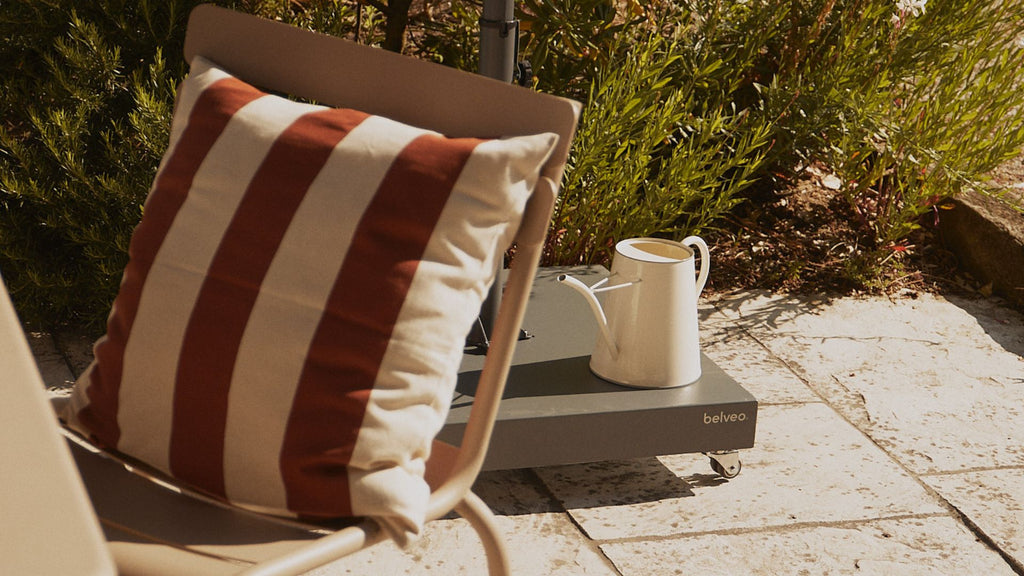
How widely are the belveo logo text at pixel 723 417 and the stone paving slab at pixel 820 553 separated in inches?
8.8

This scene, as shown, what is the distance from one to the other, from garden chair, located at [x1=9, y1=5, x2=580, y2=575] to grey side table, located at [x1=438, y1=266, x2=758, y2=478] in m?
0.70

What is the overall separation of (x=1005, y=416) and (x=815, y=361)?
483mm

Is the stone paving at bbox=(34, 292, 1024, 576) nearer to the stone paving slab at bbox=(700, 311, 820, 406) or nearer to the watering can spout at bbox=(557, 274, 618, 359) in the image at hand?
the stone paving slab at bbox=(700, 311, 820, 406)

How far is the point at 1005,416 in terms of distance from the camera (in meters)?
2.71

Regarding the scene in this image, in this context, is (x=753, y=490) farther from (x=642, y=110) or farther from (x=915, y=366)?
(x=642, y=110)

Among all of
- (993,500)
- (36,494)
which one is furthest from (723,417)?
(36,494)

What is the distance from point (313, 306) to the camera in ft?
4.04

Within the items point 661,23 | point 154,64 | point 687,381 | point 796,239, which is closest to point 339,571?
point 687,381

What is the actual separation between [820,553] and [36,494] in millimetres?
1658

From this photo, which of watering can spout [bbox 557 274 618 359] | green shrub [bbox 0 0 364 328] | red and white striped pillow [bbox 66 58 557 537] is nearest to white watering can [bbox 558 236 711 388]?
watering can spout [bbox 557 274 618 359]

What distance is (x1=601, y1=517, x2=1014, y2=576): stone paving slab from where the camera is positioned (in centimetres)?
204

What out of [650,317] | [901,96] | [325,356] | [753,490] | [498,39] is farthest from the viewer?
[901,96]

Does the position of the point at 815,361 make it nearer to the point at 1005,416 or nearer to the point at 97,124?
the point at 1005,416

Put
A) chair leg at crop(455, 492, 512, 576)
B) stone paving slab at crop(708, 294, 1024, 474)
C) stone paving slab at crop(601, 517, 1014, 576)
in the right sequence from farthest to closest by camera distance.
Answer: stone paving slab at crop(708, 294, 1024, 474)
stone paving slab at crop(601, 517, 1014, 576)
chair leg at crop(455, 492, 512, 576)
